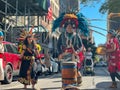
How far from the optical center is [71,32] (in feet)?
30.7

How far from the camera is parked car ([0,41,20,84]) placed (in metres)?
13.8

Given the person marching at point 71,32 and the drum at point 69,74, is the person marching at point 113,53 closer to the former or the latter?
the person marching at point 71,32

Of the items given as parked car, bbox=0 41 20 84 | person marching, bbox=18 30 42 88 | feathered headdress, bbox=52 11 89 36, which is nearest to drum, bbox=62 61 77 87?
feathered headdress, bbox=52 11 89 36

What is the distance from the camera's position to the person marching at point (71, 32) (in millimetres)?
9141

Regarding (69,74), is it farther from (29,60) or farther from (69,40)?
(29,60)

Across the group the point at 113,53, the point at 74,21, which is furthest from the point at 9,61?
the point at 74,21

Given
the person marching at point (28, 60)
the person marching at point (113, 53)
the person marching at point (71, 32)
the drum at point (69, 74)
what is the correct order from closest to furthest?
1. the drum at point (69, 74)
2. the person marching at point (71, 32)
3. the person marching at point (28, 60)
4. the person marching at point (113, 53)

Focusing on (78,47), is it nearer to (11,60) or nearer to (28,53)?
(28,53)

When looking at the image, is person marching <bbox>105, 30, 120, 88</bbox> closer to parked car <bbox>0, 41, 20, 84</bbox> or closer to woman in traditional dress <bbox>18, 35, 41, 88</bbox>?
woman in traditional dress <bbox>18, 35, 41, 88</bbox>

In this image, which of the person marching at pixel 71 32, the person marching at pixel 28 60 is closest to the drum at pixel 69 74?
the person marching at pixel 71 32

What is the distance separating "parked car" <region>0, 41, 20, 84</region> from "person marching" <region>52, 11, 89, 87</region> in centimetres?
456

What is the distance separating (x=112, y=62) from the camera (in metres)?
11.4

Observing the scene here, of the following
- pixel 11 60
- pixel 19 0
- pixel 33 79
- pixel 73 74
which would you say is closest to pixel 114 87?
pixel 33 79

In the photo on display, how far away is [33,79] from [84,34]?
2026 millimetres
